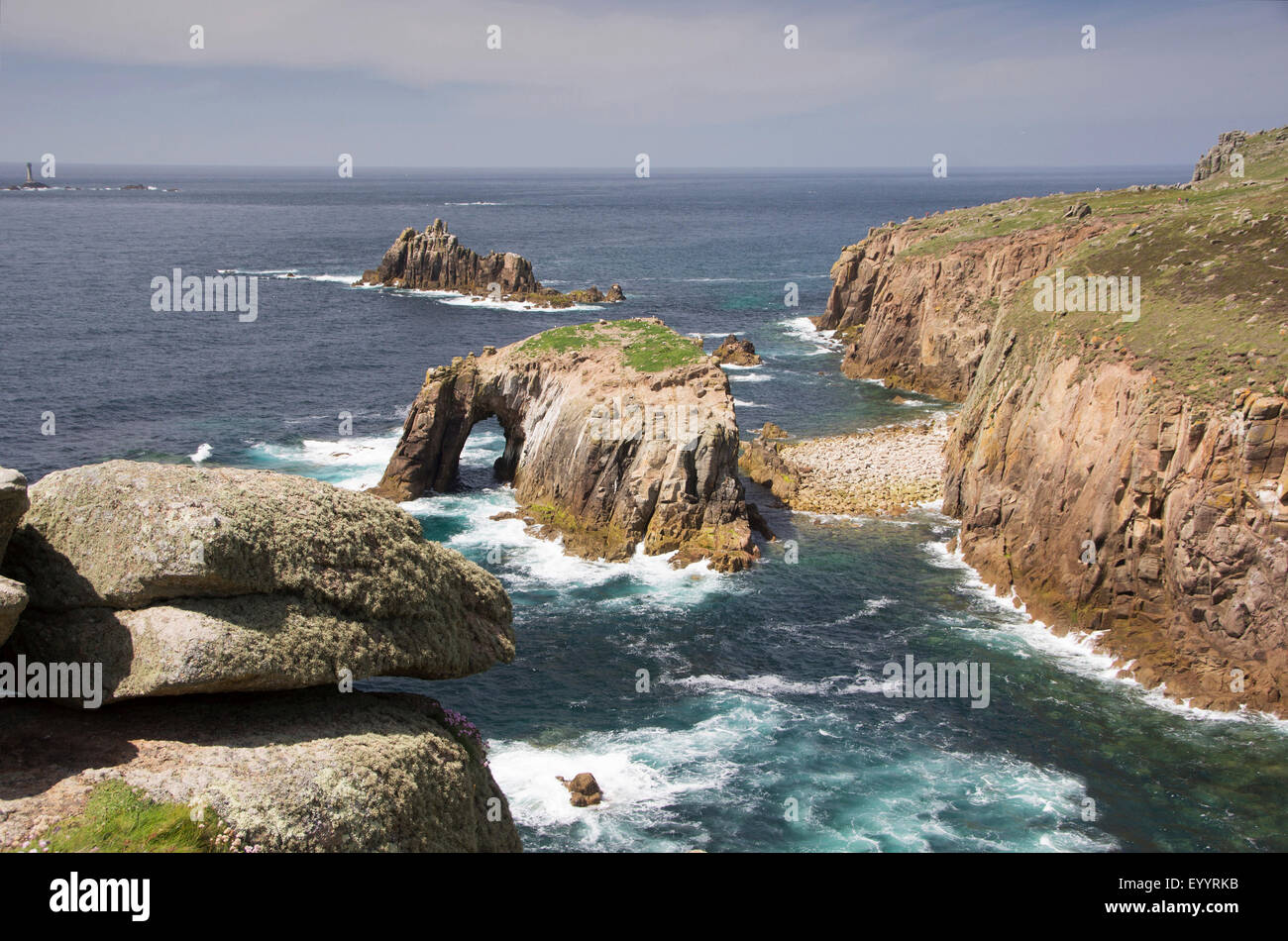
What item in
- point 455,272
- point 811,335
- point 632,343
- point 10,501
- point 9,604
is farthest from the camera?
point 455,272

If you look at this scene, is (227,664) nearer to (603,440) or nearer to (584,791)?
(584,791)

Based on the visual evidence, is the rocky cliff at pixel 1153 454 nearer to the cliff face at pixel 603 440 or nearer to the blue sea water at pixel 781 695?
the blue sea water at pixel 781 695

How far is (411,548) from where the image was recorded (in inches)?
749

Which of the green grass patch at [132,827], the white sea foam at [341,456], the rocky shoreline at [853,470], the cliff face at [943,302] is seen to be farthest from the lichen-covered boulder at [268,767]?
the cliff face at [943,302]

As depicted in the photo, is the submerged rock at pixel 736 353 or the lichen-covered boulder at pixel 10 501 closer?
the lichen-covered boulder at pixel 10 501

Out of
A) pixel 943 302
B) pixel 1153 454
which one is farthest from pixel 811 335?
pixel 1153 454

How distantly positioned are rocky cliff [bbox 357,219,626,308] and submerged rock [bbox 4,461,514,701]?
127 metres

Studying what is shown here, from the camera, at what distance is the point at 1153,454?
141 feet

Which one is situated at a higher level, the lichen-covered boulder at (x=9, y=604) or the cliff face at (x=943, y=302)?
the cliff face at (x=943, y=302)

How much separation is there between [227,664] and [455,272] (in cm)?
14453

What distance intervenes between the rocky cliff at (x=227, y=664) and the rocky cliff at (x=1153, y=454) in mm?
34051

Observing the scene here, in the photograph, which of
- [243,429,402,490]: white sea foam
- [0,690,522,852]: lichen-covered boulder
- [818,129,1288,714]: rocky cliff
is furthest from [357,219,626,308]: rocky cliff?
[0,690,522,852]: lichen-covered boulder

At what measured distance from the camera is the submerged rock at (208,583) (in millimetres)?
15211
